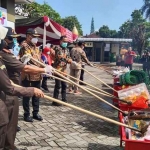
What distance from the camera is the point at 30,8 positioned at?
24.1m

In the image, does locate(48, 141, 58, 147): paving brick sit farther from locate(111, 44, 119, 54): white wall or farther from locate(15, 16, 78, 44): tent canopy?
locate(111, 44, 119, 54): white wall

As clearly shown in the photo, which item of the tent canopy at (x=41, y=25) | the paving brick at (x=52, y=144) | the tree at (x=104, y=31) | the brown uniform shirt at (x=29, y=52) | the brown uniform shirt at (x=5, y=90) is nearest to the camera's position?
the brown uniform shirt at (x=5, y=90)

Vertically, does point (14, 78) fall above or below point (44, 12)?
below

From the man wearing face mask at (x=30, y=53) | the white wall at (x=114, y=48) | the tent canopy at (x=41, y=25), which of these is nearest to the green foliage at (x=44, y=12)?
the tent canopy at (x=41, y=25)

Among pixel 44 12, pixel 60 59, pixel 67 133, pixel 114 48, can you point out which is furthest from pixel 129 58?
pixel 44 12

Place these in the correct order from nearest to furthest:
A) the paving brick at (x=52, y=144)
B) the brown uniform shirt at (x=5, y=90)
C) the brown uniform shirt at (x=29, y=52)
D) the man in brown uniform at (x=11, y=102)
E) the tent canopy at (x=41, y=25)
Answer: the brown uniform shirt at (x=5, y=90)
the man in brown uniform at (x=11, y=102)
the paving brick at (x=52, y=144)
the brown uniform shirt at (x=29, y=52)
the tent canopy at (x=41, y=25)

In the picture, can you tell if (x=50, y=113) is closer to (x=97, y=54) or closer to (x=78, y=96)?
(x=78, y=96)

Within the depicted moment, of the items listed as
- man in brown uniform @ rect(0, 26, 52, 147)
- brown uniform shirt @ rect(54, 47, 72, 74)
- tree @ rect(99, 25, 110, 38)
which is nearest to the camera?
man in brown uniform @ rect(0, 26, 52, 147)

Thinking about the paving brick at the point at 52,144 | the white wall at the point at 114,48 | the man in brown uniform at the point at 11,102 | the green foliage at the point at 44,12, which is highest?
the green foliage at the point at 44,12

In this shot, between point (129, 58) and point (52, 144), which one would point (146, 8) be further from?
point (52, 144)

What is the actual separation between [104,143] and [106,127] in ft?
2.79

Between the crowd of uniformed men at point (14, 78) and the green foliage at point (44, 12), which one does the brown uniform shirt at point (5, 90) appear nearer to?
the crowd of uniformed men at point (14, 78)

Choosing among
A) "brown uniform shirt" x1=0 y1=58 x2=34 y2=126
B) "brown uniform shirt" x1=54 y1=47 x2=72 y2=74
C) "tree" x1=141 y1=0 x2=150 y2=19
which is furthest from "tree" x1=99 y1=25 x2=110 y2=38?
"brown uniform shirt" x1=0 y1=58 x2=34 y2=126

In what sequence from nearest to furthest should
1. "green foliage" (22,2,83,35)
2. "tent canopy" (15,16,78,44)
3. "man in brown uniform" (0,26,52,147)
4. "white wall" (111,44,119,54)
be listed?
1. "man in brown uniform" (0,26,52,147)
2. "tent canopy" (15,16,78,44)
3. "green foliage" (22,2,83,35)
4. "white wall" (111,44,119,54)
